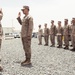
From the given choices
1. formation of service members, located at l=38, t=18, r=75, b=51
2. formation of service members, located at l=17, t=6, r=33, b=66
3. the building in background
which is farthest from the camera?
the building in background

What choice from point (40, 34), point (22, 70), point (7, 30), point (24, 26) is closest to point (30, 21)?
point (24, 26)

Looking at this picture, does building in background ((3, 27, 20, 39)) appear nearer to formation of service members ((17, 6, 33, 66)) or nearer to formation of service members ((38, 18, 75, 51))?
formation of service members ((38, 18, 75, 51))

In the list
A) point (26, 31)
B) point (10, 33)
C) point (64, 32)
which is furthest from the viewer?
point (10, 33)

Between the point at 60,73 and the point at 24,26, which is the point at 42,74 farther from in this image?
the point at 24,26

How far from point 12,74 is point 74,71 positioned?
213cm

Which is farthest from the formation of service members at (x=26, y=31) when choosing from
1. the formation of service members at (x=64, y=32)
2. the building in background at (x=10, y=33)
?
the building in background at (x=10, y=33)

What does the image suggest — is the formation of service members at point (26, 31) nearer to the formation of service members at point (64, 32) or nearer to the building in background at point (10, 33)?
the formation of service members at point (64, 32)

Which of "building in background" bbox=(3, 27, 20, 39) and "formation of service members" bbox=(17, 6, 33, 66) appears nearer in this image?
"formation of service members" bbox=(17, 6, 33, 66)

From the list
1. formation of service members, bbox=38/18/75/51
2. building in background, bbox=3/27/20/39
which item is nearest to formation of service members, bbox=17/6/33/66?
formation of service members, bbox=38/18/75/51

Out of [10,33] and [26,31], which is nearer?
[26,31]

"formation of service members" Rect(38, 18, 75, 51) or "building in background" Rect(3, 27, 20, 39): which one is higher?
"formation of service members" Rect(38, 18, 75, 51)

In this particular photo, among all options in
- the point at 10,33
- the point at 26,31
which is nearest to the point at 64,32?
the point at 26,31

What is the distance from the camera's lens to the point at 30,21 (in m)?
10.2

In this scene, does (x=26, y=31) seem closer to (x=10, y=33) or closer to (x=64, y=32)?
(x=64, y=32)
